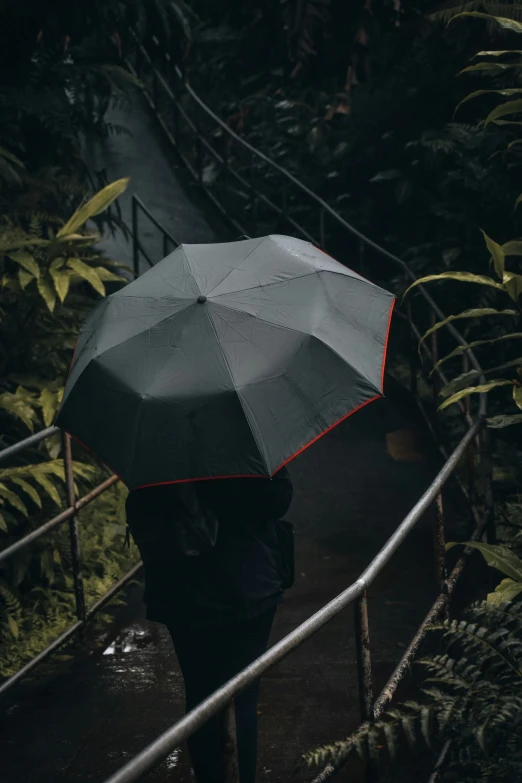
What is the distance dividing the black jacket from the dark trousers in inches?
3.5

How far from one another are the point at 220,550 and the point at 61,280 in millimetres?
3776

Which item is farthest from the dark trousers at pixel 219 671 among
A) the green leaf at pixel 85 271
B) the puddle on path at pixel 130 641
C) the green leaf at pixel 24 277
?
the green leaf at pixel 24 277

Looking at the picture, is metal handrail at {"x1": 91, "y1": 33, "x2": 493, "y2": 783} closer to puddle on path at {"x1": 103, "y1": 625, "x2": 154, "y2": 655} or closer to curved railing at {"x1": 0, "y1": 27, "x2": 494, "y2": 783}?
curved railing at {"x1": 0, "y1": 27, "x2": 494, "y2": 783}

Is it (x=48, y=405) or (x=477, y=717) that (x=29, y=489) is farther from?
(x=477, y=717)

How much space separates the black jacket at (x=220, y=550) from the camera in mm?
3043

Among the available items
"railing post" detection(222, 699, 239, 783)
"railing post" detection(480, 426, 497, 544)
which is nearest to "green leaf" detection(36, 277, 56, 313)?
"railing post" detection(480, 426, 497, 544)

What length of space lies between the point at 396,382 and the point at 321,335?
5792mm

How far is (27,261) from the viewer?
6414mm

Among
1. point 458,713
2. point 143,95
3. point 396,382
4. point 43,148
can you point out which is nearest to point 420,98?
point 396,382

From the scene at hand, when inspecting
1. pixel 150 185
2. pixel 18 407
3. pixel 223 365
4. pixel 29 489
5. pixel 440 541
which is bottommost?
pixel 29 489

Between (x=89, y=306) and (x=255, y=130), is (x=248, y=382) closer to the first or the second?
(x=89, y=306)

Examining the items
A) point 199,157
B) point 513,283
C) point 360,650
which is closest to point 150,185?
point 199,157

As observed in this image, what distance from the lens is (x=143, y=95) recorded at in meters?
14.0

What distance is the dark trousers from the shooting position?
3146mm
